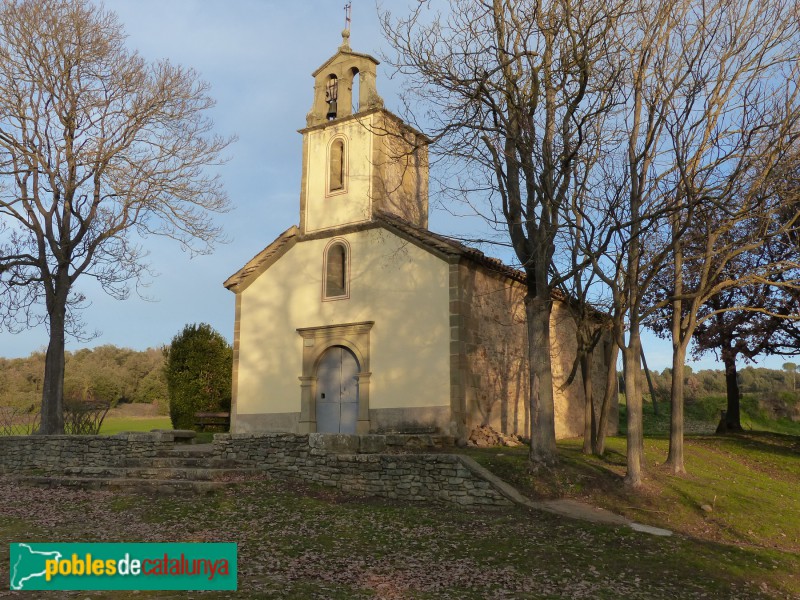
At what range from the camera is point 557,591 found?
23.6 ft

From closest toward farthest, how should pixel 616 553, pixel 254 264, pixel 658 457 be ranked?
pixel 616 553 < pixel 658 457 < pixel 254 264

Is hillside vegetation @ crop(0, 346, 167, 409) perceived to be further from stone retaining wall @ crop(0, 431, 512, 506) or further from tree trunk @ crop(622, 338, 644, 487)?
tree trunk @ crop(622, 338, 644, 487)

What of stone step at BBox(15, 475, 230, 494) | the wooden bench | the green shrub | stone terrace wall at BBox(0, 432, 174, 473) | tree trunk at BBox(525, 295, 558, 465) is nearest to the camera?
tree trunk at BBox(525, 295, 558, 465)

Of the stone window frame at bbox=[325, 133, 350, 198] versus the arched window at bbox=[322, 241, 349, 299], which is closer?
the arched window at bbox=[322, 241, 349, 299]

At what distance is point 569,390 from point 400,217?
8.60 metres

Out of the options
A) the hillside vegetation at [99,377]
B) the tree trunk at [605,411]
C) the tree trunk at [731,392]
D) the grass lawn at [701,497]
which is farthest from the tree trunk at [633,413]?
the hillside vegetation at [99,377]

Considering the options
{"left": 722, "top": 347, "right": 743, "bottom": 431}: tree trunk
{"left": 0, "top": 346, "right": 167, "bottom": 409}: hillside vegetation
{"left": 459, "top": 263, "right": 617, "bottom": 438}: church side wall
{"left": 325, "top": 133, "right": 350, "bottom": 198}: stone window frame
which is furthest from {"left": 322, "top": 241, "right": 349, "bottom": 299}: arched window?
{"left": 0, "top": 346, "right": 167, "bottom": 409}: hillside vegetation

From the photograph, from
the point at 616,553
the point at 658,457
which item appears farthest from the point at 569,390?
the point at 616,553

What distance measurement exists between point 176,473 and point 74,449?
430cm

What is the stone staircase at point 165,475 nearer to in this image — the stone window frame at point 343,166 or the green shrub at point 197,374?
the green shrub at point 197,374

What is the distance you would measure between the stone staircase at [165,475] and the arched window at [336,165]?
800cm

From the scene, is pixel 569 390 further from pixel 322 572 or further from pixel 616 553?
pixel 322 572

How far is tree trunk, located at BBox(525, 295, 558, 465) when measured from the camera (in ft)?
39.1

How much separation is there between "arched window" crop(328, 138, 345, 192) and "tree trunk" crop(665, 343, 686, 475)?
10053mm
